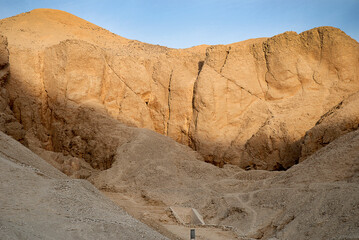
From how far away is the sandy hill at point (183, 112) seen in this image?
20.3 metres

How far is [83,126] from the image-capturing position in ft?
83.5

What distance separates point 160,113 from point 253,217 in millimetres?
16090

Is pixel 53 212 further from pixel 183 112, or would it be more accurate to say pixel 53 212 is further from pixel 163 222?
pixel 183 112

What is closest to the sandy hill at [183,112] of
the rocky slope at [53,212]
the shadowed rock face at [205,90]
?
the shadowed rock face at [205,90]

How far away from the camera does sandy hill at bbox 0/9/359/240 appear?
66.5 feet

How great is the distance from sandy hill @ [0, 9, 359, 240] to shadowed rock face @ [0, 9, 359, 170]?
75 millimetres

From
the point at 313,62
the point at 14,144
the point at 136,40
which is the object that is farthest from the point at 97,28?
the point at 14,144

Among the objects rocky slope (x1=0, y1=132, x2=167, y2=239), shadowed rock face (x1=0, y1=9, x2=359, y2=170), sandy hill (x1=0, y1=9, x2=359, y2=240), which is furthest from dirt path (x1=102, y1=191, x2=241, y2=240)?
shadowed rock face (x1=0, y1=9, x2=359, y2=170)

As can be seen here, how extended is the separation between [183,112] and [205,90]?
8.07 ft

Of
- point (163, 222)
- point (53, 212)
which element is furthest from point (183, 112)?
point (53, 212)

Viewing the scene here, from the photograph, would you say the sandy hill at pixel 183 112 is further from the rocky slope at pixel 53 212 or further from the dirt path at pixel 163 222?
the rocky slope at pixel 53 212

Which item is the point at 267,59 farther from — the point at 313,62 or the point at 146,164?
the point at 146,164

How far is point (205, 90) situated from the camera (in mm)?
27891

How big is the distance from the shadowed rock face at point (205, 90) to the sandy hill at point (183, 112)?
7 centimetres
